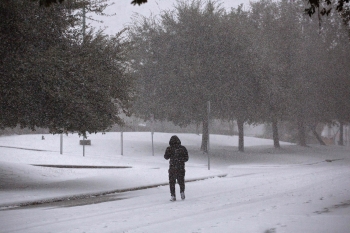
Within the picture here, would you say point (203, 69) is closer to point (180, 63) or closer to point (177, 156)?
point (180, 63)

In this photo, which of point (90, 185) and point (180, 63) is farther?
point (180, 63)

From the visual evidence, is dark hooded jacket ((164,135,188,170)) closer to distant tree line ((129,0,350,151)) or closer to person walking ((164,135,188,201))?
person walking ((164,135,188,201))

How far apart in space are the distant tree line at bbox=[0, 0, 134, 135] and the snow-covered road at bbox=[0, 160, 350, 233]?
3.47 m

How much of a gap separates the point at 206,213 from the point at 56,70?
8.30 m

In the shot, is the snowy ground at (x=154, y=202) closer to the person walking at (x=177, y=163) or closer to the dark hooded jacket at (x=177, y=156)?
the person walking at (x=177, y=163)

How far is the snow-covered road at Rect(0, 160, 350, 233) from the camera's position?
11.3 m

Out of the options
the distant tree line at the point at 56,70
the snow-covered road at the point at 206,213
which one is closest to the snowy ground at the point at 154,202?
the snow-covered road at the point at 206,213

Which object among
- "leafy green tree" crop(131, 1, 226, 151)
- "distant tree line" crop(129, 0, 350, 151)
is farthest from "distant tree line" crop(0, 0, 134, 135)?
"leafy green tree" crop(131, 1, 226, 151)

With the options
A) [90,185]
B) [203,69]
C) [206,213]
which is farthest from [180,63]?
[206,213]

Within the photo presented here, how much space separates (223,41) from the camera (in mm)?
41062

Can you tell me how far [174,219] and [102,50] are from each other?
1052 centimetres

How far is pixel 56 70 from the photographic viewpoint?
64.4ft

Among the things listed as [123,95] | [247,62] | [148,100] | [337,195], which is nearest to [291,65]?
[247,62]

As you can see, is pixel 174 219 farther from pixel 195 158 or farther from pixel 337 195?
pixel 195 158
